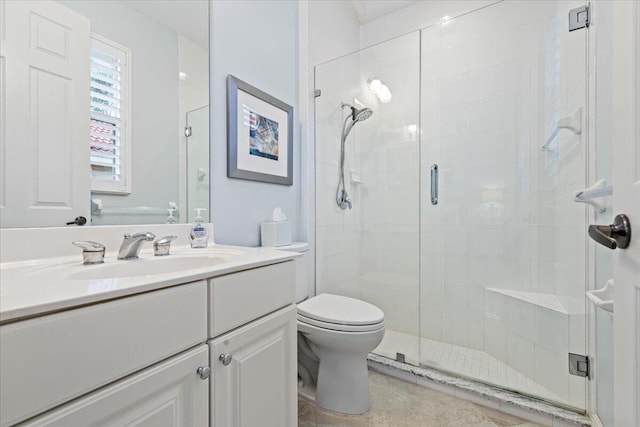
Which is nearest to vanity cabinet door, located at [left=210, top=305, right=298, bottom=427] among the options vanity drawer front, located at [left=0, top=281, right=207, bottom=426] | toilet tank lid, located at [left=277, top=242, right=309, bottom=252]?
vanity drawer front, located at [left=0, top=281, right=207, bottom=426]

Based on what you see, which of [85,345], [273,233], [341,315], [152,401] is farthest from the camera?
[273,233]

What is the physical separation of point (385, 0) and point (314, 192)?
1.71 m

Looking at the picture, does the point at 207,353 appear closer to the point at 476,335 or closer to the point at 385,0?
the point at 476,335

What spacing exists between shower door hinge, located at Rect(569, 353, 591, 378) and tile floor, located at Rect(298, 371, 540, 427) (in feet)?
1.05

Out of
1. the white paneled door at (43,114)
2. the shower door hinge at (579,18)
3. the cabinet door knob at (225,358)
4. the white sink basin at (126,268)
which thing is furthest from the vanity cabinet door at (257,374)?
the shower door hinge at (579,18)

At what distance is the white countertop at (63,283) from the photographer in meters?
0.43

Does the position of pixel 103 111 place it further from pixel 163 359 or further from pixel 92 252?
pixel 163 359

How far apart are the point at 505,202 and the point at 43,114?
2224mm

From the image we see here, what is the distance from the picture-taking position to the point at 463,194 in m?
1.99

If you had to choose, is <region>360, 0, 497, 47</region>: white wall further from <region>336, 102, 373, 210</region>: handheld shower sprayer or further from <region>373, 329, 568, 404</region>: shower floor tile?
<region>373, 329, 568, 404</region>: shower floor tile

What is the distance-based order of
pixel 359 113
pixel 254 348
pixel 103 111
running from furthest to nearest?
1. pixel 359 113
2. pixel 103 111
3. pixel 254 348

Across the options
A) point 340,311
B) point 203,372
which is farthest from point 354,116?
point 203,372

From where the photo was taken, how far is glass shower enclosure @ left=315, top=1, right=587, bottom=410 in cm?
156

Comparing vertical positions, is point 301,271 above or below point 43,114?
below
